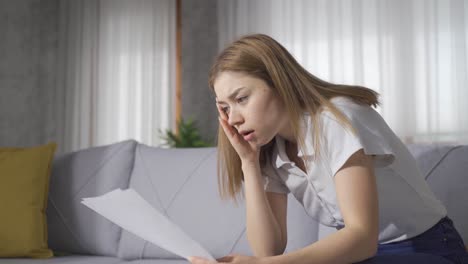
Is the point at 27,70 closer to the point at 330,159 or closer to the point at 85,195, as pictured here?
the point at 85,195

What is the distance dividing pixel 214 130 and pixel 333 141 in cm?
441

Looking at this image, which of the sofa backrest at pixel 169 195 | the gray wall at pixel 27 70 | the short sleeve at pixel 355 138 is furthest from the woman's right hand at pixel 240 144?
the gray wall at pixel 27 70

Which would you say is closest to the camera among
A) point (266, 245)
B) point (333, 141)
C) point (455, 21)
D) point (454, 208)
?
point (333, 141)

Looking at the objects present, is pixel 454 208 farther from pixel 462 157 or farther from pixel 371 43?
pixel 371 43

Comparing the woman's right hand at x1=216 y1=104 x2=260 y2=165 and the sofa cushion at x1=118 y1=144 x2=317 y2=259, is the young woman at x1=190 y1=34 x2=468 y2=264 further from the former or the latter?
the sofa cushion at x1=118 y1=144 x2=317 y2=259

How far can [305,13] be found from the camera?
4766mm

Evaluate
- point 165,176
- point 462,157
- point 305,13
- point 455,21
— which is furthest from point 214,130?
point 462,157

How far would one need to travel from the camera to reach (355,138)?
102 centimetres

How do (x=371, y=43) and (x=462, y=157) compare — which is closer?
(x=462, y=157)

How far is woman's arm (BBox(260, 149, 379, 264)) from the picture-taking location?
948 mm

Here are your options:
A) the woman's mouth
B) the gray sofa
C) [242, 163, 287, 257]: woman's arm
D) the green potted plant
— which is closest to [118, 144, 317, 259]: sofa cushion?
the gray sofa

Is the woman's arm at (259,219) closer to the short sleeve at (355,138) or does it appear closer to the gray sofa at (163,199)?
the short sleeve at (355,138)

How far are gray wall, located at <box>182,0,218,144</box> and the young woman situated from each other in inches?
163

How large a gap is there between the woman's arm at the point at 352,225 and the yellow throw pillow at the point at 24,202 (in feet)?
4.52
